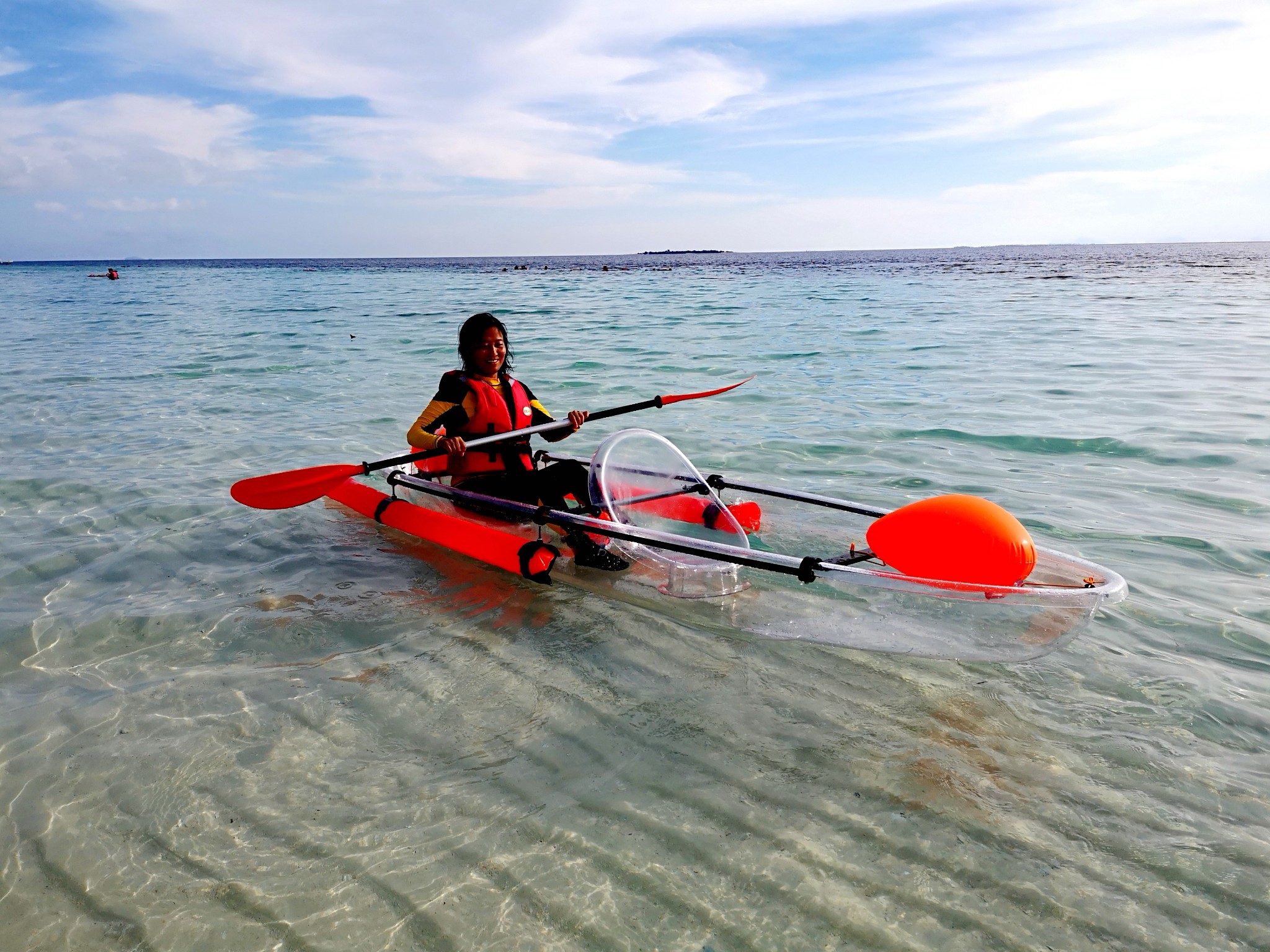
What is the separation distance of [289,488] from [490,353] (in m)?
1.66

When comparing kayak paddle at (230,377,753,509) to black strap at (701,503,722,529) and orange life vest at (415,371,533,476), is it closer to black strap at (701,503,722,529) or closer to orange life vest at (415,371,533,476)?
orange life vest at (415,371,533,476)

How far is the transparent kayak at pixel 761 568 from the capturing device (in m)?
3.66

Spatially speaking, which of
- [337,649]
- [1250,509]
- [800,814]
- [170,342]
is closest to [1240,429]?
[1250,509]

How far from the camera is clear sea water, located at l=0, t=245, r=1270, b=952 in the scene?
2.65m

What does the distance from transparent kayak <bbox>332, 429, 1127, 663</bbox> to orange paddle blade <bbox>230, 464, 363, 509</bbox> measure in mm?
481

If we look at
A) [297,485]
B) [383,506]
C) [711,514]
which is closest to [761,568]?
[711,514]

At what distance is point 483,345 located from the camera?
5.86 metres

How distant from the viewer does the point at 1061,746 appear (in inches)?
136

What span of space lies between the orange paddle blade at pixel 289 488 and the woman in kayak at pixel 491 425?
61cm

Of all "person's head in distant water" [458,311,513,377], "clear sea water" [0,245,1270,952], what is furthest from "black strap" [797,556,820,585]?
"person's head in distant water" [458,311,513,377]

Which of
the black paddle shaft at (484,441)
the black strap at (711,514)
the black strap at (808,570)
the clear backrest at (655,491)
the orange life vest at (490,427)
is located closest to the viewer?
the black strap at (808,570)

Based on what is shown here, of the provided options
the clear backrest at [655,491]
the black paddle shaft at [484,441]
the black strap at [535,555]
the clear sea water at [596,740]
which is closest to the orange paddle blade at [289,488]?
the black paddle shaft at [484,441]

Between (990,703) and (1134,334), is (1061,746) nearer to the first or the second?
(990,703)

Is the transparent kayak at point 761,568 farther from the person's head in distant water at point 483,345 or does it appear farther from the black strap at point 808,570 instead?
the person's head in distant water at point 483,345
